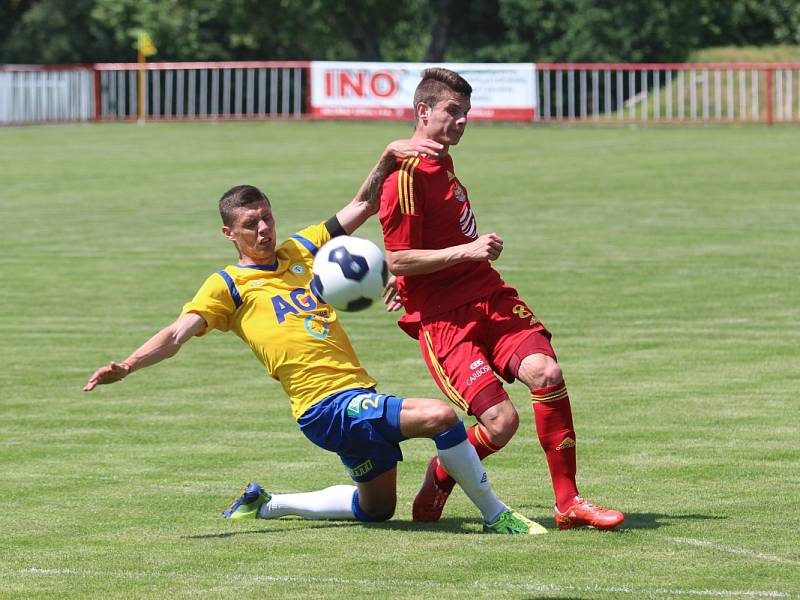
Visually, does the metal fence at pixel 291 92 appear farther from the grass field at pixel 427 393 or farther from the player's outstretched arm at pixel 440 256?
the player's outstretched arm at pixel 440 256

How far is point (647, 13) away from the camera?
186ft

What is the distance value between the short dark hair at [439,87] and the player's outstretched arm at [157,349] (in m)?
1.60

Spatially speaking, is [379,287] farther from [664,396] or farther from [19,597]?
[664,396]

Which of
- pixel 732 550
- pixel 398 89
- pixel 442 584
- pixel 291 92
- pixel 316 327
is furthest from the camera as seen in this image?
pixel 291 92

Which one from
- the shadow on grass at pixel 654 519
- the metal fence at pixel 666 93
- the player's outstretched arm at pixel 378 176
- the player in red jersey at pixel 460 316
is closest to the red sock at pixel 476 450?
the player in red jersey at pixel 460 316

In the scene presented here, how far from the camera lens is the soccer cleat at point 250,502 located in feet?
28.1

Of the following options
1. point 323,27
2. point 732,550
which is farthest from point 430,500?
point 323,27

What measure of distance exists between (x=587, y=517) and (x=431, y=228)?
1.66 meters

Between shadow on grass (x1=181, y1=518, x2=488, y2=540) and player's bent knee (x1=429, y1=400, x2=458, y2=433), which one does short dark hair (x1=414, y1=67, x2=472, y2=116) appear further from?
shadow on grass (x1=181, y1=518, x2=488, y2=540)

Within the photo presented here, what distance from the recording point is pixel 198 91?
51438 mm

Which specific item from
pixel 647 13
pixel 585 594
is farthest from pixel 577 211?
pixel 647 13

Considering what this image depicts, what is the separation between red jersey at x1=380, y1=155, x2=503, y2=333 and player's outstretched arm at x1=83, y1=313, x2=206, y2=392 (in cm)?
107

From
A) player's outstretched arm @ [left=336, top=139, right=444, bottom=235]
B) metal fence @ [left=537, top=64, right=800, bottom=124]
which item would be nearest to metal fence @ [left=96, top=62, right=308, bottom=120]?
metal fence @ [left=537, top=64, right=800, bottom=124]

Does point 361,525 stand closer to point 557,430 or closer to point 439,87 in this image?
point 557,430
